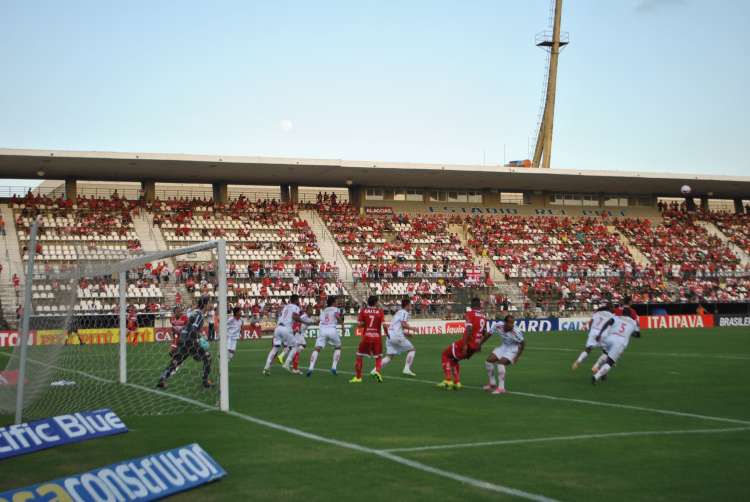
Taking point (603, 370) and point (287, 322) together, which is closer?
point (603, 370)

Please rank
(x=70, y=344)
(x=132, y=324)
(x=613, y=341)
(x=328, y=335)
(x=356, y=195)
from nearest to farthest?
(x=613, y=341) < (x=328, y=335) < (x=70, y=344) < (x=132, y=324) < (x=356, y=195)

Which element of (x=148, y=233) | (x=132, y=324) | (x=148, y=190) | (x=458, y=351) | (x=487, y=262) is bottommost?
(x=132, y=324)

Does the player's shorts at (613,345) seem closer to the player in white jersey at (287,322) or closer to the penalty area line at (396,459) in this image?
the player in white jersey at (287,322)

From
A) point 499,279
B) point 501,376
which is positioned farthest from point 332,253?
point 501,376

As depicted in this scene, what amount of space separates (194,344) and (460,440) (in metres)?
8.06

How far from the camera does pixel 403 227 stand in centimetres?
5703

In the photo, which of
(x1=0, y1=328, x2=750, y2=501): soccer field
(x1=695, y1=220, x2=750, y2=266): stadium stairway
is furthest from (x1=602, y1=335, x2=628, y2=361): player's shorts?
(x1=695, y1=220, x2=750, y2=266): stadium stairway

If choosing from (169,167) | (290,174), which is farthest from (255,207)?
(169,167)

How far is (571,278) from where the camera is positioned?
172 ft

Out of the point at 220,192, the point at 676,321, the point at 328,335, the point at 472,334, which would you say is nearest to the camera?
the point at 472,334

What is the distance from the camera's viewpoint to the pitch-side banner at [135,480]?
7.54 m

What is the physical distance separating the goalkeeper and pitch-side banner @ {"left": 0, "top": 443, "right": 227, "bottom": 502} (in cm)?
882

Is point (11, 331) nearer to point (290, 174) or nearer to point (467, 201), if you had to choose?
point (290, 174)

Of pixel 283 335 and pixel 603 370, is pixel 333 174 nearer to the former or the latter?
pixel 283 335
